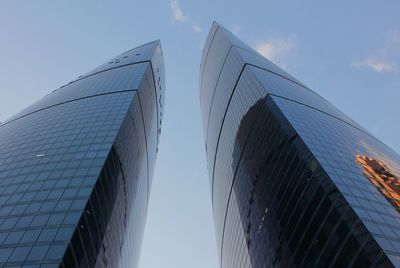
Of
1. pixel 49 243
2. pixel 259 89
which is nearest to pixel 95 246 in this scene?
pixel 49 243

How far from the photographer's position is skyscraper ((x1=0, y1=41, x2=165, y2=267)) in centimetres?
4003

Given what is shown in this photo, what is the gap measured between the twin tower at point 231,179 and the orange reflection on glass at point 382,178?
22cm

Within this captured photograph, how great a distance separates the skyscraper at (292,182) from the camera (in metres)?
40.1

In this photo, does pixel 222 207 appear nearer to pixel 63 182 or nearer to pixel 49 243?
pixel 63 182

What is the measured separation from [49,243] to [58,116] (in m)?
36.3

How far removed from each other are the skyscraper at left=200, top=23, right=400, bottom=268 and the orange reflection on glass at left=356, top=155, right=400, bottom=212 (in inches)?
5.2

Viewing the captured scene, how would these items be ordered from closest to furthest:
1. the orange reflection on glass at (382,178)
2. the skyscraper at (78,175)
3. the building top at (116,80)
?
the skyscraper at (78,175), the orange reflection on glass at (382,178), the building top at (116,80)

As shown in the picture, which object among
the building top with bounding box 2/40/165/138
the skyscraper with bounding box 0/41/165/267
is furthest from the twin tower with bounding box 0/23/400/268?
the building top with bounding box 2/40/165/138

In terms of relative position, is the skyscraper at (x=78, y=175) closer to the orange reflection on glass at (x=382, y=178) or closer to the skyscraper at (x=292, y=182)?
the skyscraper at (x=292, y=182)

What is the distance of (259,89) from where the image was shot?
77.9 meters

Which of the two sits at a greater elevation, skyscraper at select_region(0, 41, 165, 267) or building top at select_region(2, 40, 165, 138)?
building top at select_region(2, 40, 165, 138)

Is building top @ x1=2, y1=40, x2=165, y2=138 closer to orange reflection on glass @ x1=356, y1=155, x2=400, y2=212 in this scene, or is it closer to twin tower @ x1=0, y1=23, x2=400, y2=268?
twin tower @ x1=0, y1=23, x2=400, y2=268

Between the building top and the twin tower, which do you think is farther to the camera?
the building top

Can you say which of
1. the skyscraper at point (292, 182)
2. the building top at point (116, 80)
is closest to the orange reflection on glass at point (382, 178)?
the skyscraper at point (292, 182)
